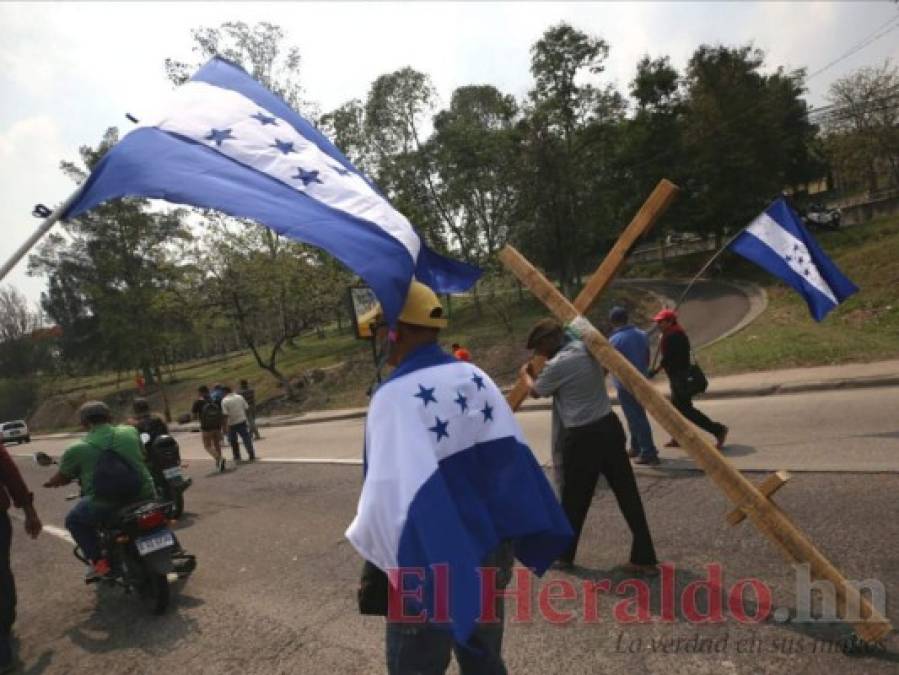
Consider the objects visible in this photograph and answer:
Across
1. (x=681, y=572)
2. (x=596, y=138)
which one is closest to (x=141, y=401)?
(x=681, y=572)

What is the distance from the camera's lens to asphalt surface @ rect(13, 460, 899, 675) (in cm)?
358

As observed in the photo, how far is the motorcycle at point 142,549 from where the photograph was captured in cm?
529

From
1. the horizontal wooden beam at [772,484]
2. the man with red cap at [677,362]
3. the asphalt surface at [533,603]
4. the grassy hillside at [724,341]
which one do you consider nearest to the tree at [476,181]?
the grassy hillside at [724,341]

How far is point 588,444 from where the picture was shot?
181 inches

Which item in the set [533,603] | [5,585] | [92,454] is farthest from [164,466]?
[533,603]

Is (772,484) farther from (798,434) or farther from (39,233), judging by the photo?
(798,434)

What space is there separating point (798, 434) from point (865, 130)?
4079 cm

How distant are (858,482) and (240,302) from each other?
24303 mm

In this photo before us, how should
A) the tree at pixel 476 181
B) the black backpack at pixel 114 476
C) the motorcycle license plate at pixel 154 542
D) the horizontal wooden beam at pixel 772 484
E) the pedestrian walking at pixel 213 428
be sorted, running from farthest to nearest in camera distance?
the tree at pixel 476 181
the pedestrian walking at pixel 213 428
the black backpack at pixel 114 476
the motorcycle license plate at pixel 154 542
the horizontal wooden beam at pixel 772 484

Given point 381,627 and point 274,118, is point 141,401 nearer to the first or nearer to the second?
point 381,627

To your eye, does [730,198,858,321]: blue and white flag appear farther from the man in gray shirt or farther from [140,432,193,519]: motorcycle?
[140,432,193,519]: motorcycle

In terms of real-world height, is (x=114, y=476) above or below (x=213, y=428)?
above

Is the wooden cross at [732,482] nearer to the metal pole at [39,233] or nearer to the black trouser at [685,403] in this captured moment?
the metal pole at [39,233]

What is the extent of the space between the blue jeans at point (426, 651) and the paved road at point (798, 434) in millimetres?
5022
